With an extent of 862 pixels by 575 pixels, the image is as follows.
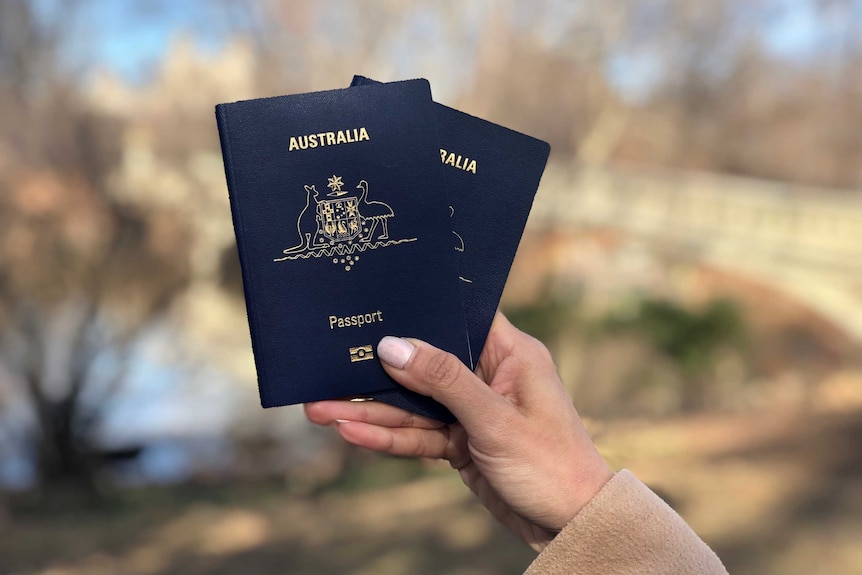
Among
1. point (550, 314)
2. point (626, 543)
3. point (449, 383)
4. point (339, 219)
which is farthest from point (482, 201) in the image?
point (550, 314)

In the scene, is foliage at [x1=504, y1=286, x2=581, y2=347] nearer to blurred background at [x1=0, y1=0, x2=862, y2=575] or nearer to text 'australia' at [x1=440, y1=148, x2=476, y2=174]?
blurred background at [x1=0, y1=0, x2=862, y2=575]

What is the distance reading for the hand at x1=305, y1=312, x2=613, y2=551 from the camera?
3.96 ft

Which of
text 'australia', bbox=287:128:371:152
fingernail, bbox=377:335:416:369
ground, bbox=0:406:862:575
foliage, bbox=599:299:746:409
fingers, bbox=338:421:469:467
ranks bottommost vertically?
ground, bbox=0:406:862:575

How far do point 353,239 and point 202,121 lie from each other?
13.0ft

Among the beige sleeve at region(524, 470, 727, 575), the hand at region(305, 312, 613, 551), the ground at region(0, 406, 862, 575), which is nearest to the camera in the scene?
the beige sleeve at region(524, 470, 727, 575)

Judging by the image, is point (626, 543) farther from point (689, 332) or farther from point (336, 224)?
point (689, 332)

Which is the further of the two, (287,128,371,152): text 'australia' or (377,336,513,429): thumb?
(287,128,371,152): text 'australia'

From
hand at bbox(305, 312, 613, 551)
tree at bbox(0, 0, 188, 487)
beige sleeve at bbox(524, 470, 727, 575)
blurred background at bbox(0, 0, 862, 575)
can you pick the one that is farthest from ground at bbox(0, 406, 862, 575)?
beige sleeve at bbox(524, 470, 727, 575)

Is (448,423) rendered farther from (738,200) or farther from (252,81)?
(738,200)

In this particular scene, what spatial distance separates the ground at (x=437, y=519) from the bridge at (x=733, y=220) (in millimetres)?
959

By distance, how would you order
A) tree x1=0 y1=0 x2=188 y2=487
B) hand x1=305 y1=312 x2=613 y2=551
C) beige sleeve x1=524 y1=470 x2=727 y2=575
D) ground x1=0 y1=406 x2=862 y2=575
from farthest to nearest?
tree x1=0 y1=0 x2=188 y2=487 → ground x1=0 y1=406 x2=862 y2=575 → hand x1=305 y1=312 x2=613 y2=551 → beige sleeve x1=524 y1=470 x2=727 y2=575

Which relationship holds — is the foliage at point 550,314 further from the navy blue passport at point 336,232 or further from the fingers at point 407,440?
the navy blue passport at point 336,232

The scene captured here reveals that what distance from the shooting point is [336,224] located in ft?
4.32

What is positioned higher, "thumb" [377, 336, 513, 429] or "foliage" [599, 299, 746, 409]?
"thumb" [377, 336, 513, 429]
